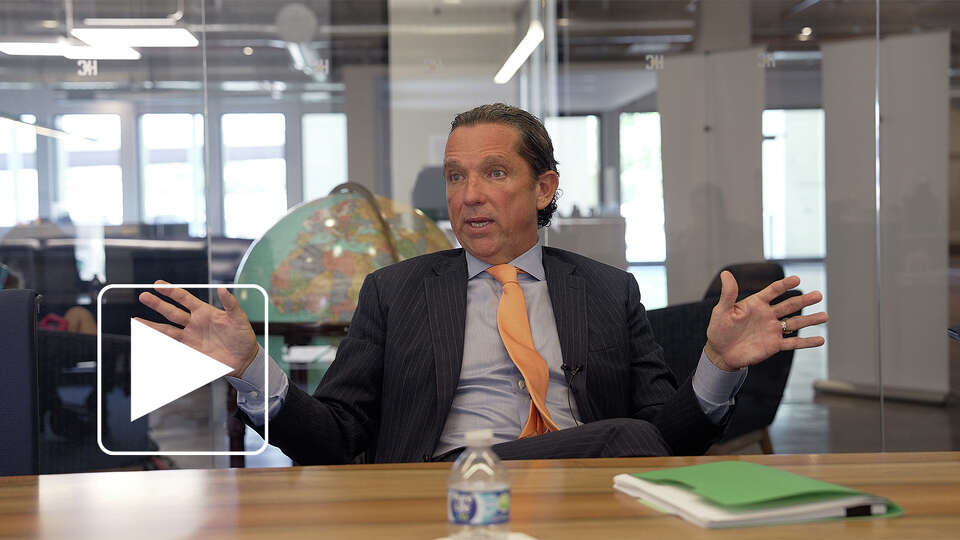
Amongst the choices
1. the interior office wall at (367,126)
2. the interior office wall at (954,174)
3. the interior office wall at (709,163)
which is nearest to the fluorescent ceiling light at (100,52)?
the interior office wall at (367,126)

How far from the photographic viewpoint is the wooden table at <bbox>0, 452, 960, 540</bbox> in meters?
1.17

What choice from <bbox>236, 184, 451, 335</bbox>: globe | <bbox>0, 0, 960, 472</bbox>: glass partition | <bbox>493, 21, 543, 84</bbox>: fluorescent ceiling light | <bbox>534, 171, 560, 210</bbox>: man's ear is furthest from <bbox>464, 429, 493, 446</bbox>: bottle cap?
<bbox>493, 21, 543, 84</bbox>: fluorescent ceiling light

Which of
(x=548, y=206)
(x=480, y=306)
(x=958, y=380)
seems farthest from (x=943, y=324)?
(x=480, y=306)

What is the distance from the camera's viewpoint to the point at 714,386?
6.38 ft

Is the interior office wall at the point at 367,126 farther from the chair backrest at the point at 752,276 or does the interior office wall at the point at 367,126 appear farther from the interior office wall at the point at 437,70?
the chair backrest at the point at 752,276

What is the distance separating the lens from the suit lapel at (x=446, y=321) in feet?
6.95

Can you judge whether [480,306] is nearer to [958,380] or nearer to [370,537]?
[370,537]

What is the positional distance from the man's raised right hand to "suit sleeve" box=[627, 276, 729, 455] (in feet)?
2.86

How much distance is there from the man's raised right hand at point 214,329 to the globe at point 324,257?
1.54 m

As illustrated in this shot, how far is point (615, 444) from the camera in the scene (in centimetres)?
169

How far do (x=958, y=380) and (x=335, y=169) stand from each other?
2978 millimetres

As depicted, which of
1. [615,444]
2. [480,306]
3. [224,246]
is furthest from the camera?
[224,246]

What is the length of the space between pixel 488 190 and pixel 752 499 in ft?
4.23

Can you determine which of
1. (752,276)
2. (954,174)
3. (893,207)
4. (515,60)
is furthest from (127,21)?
(954,174)
